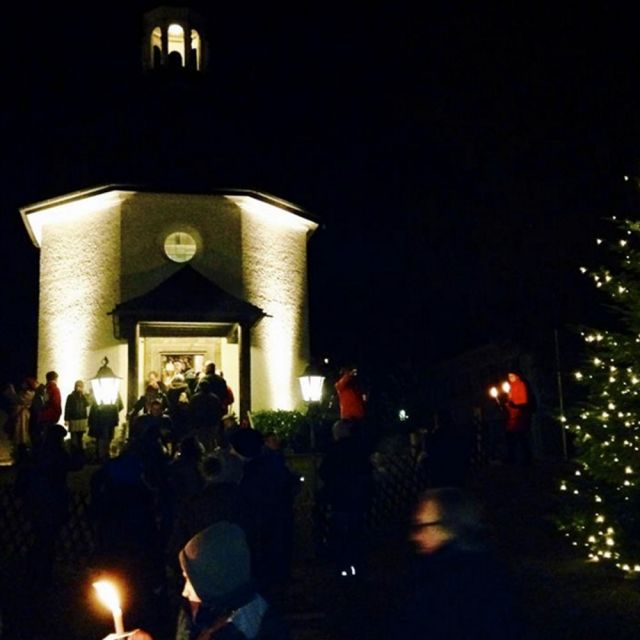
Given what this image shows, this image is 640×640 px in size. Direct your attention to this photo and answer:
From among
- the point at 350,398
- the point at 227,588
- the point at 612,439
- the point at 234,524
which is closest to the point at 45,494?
the point at 350,398

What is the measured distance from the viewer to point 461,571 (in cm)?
377

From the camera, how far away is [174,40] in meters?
26.1

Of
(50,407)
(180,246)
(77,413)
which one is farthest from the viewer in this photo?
(180,246)

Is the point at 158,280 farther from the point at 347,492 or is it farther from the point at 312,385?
the point at 347,492

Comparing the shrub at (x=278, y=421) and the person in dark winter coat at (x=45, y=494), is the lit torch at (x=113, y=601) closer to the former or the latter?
the person in dark winter coat at (x=45, y=494)

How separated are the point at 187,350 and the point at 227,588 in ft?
64.6

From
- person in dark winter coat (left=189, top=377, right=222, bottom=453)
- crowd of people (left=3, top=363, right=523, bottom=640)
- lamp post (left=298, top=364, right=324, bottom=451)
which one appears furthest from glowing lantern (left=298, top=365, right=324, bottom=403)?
person in dark winter coat (left=189, top=377, right=222, bottom=453)

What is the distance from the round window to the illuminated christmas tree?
1401 centimetres

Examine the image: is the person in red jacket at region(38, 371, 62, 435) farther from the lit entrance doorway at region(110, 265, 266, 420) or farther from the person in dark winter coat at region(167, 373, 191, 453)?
the lit entrance doorway at region(110, 265, 266, 420)

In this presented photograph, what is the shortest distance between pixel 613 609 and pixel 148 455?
A: 535 centimetres

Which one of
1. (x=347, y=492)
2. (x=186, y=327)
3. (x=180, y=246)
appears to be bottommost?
(x=347, y=492)

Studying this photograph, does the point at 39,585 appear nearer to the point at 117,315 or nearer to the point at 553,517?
the point at 553,517

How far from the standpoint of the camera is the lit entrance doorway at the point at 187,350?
854 inches

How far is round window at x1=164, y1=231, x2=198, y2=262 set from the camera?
22.9 metres
